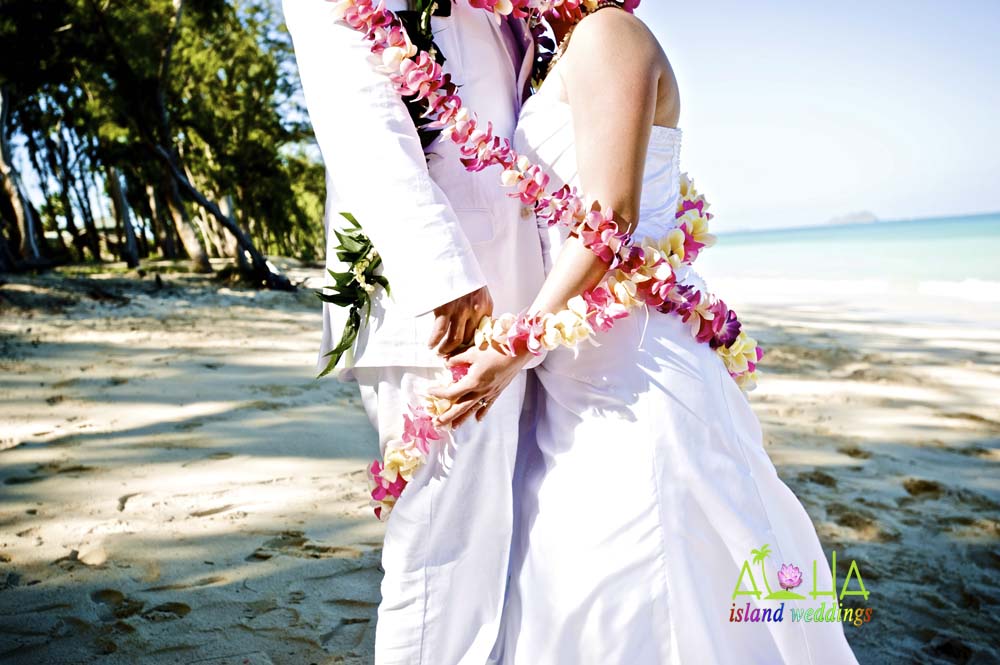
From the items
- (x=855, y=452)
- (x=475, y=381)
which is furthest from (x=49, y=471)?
(x=855, y=452)

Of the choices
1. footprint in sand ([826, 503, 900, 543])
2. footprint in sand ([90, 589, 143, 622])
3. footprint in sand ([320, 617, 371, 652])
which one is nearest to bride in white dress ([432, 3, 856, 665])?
footprint in sand ([320, 617, 371, 652])

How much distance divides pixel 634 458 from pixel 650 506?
0.11 m

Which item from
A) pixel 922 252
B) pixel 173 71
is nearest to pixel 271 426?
pixel 173 71

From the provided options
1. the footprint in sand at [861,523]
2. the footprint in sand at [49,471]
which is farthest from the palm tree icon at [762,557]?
the footprint in sand at [49,471]

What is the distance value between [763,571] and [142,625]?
1.90 meters

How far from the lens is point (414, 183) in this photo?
1456mm

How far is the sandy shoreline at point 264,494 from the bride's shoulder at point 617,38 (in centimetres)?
185

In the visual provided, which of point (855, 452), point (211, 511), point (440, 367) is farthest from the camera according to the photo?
point (855, 452)

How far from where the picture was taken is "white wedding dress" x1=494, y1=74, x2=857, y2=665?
156 cm

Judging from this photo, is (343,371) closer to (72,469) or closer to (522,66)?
(522,66)

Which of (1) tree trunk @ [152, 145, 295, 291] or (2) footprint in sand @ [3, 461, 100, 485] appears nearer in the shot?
(2) footprint in sand @ [3, 461, 100, 485]

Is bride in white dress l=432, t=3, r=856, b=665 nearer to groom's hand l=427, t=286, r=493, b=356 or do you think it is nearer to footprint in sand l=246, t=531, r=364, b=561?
groom's hand l=427, t=286, r=493, b=356

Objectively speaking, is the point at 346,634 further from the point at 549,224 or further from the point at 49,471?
the point at 49,471

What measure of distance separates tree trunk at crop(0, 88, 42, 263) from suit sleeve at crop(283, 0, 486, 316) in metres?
13.3
